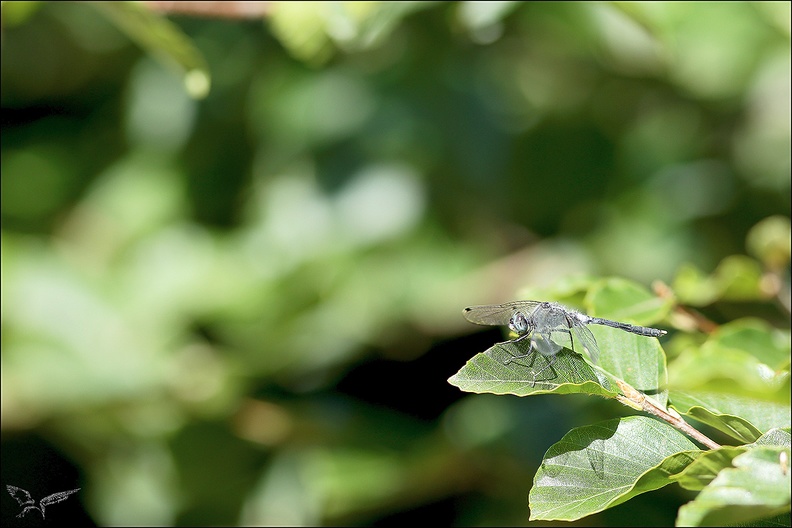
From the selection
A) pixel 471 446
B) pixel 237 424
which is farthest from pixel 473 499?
pixel 237 424

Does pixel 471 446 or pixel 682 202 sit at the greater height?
pixel 682 202

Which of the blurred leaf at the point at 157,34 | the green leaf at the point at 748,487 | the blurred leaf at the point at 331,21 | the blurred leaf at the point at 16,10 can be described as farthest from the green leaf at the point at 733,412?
the blurred leaf at the point at 16,10

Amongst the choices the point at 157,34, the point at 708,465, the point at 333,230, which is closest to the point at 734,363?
the point at 708,465

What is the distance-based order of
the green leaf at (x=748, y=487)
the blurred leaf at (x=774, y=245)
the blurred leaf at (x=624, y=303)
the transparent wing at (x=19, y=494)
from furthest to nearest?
1. the blurred leaf at (x=774, y=245)
2. the transparent wing at (x=19, y=494)
3. the blurred leaf at (x=624, y=303)
4. the green leaf at (x=748, y=487)

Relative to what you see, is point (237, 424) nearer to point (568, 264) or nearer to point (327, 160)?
point (327, 160)

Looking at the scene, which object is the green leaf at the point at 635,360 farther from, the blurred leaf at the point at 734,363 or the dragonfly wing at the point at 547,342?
the blurred leaf at the point at 734,363

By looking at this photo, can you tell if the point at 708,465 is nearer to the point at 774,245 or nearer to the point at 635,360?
the point at 635,360

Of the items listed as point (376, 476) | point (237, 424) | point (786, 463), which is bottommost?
point (786, 463)
